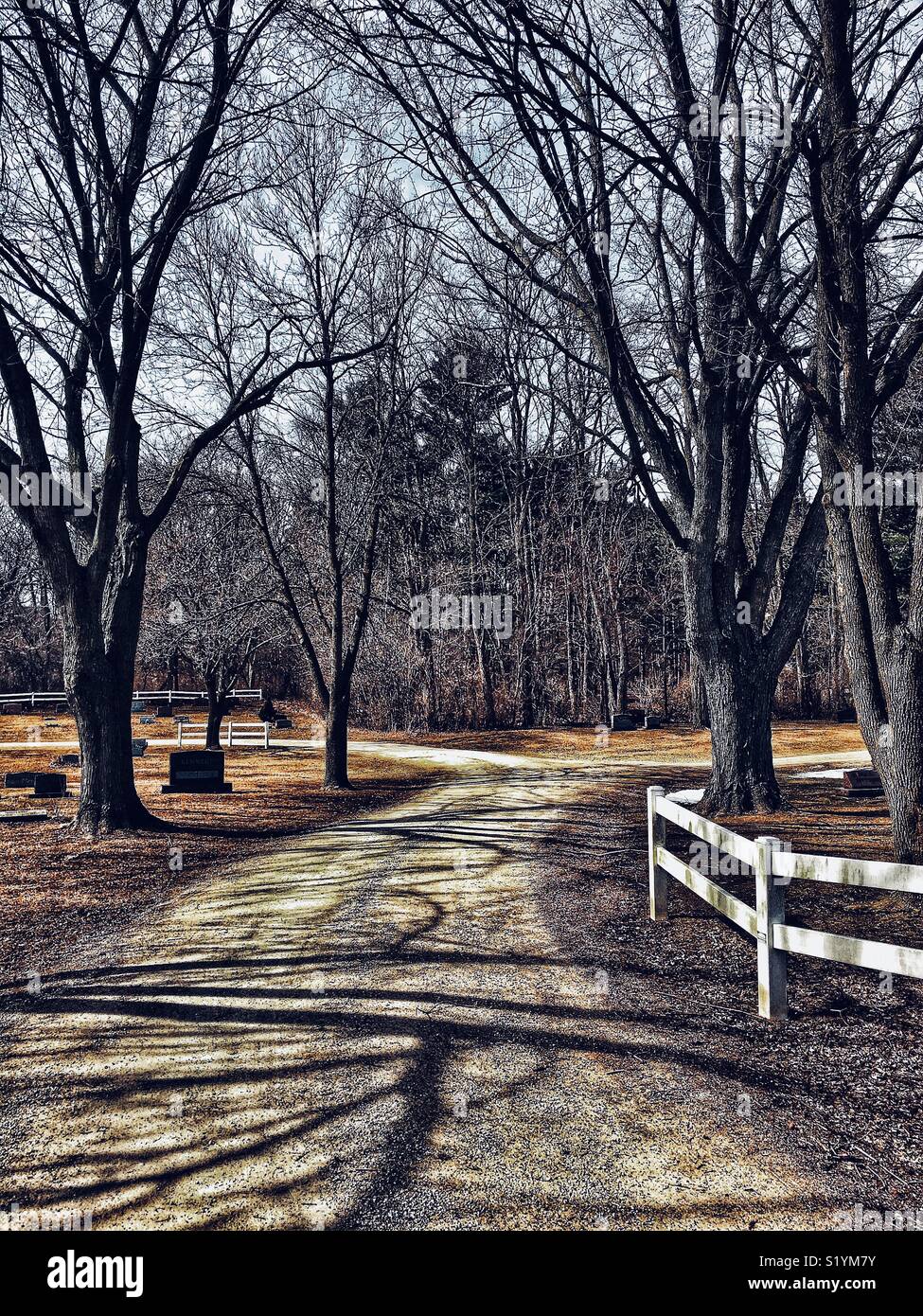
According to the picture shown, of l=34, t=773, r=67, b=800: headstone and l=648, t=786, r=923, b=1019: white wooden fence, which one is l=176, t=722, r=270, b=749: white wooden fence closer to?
l=34, t=773, r=67, b=800: headstone

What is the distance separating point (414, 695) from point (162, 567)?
11460 mm

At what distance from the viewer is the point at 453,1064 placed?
513 cm

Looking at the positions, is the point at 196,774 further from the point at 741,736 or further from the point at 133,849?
the point at 741,736

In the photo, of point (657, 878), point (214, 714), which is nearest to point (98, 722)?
point (657, 878)

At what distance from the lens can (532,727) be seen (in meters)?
37.4

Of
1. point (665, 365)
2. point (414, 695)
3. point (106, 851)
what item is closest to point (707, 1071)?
point (106, 851)

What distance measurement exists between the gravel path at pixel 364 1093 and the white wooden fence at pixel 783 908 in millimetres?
959

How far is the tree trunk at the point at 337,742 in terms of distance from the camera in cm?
1969

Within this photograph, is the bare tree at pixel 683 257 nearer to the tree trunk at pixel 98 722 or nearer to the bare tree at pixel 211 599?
the tree trunk at pixel 98 722

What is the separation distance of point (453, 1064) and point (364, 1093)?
0.57 m

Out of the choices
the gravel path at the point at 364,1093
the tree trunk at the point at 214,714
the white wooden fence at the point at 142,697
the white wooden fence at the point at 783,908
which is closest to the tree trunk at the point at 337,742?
the tree trunk at the point at 214,714

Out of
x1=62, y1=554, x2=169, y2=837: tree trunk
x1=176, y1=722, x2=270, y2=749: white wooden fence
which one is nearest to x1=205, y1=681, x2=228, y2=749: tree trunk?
x1=176, y1=722, x2=270, y2=749: white wooden fence

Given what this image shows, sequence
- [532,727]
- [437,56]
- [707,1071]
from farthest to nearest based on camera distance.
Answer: [532,727], [437,56], [707,1071]
